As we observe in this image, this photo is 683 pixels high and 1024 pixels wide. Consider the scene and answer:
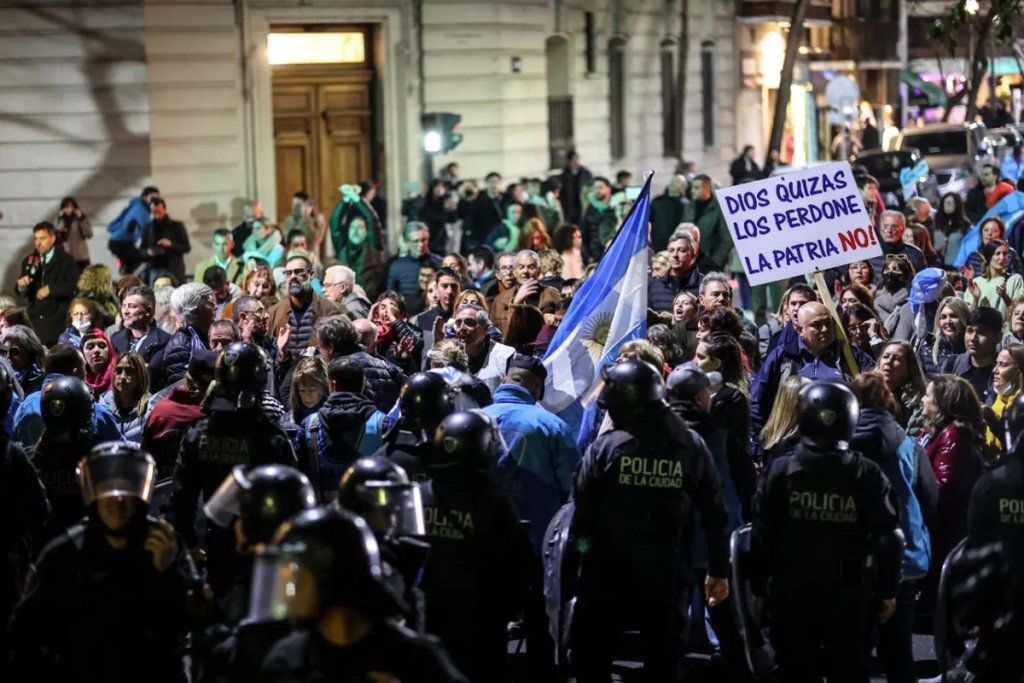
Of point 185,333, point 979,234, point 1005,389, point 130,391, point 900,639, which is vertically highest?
point 979,234

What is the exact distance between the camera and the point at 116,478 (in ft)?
20.2

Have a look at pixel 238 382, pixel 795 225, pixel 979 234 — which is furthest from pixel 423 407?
pixel 979 234

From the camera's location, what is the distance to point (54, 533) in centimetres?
788

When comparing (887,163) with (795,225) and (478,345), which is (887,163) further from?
(478,345)

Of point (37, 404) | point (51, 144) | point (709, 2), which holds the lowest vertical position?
point (37, 404)

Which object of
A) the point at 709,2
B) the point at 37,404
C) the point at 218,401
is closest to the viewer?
the point at 218,401

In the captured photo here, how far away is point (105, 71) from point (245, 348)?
16434 millimetres

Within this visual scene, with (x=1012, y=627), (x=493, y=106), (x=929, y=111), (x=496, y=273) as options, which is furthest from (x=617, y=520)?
(x=929, y=111)

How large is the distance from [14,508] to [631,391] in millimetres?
2369

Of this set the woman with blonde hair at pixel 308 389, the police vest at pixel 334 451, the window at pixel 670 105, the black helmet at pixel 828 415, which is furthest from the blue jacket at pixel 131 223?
the window at pixel 670 105

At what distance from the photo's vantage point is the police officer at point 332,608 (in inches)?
187

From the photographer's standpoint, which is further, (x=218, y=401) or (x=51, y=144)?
(x=51, y=144)

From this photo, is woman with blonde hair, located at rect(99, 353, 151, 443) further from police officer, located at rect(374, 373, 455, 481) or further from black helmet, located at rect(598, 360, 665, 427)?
black helmet, located at rect(598, 360, 665, 427)

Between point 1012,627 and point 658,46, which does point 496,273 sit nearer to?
point 1012,627
